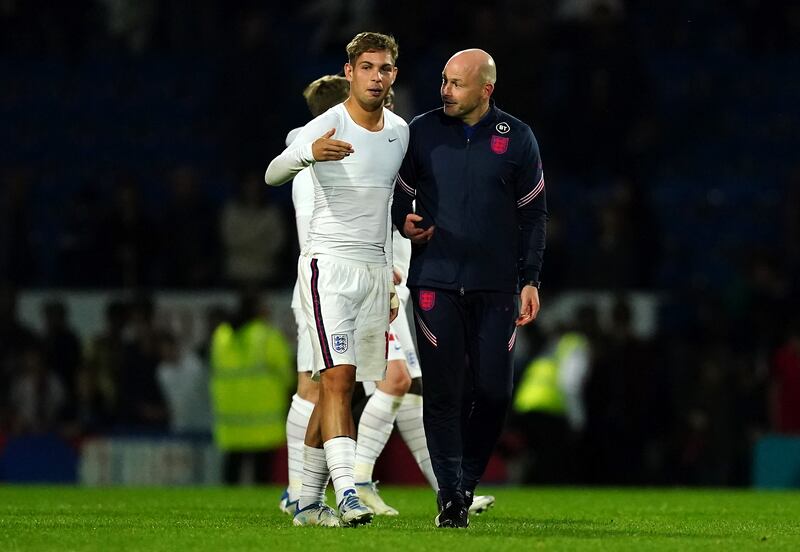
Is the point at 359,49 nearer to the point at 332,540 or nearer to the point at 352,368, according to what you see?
the point at 352,368

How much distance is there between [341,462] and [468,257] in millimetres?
1157

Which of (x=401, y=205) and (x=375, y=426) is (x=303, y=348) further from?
(x=401, y=205)

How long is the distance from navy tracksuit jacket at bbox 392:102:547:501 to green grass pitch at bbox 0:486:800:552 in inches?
21.1

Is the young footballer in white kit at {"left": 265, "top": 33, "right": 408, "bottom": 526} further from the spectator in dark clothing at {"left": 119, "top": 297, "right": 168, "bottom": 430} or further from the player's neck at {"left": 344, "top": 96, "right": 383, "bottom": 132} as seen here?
the spectator in dark clothing at {"left": 119, "top": 297, "right": 168, "bottom": 430}

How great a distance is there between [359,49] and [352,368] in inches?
60.2

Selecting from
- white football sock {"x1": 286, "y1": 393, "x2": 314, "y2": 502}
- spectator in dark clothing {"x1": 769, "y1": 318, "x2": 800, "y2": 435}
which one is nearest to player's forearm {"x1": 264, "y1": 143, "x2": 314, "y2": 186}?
white football sock {"x1": 286, "y1": 393, "x2": 314, "y2": 502}

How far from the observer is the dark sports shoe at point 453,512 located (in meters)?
8.09

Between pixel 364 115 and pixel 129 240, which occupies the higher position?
pixel 364 115

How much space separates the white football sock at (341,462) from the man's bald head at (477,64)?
1870 millimetres

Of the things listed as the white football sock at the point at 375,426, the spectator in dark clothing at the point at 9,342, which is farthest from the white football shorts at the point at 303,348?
the spectator in dark clothing at the point at 9,342

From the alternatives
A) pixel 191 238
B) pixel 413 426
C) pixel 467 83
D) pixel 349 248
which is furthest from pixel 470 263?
pixel 191 238

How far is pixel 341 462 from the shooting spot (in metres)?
8.03

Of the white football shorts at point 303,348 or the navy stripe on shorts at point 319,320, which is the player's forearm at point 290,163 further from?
the white football shorts at point 303,348

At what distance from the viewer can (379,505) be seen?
9.91m
